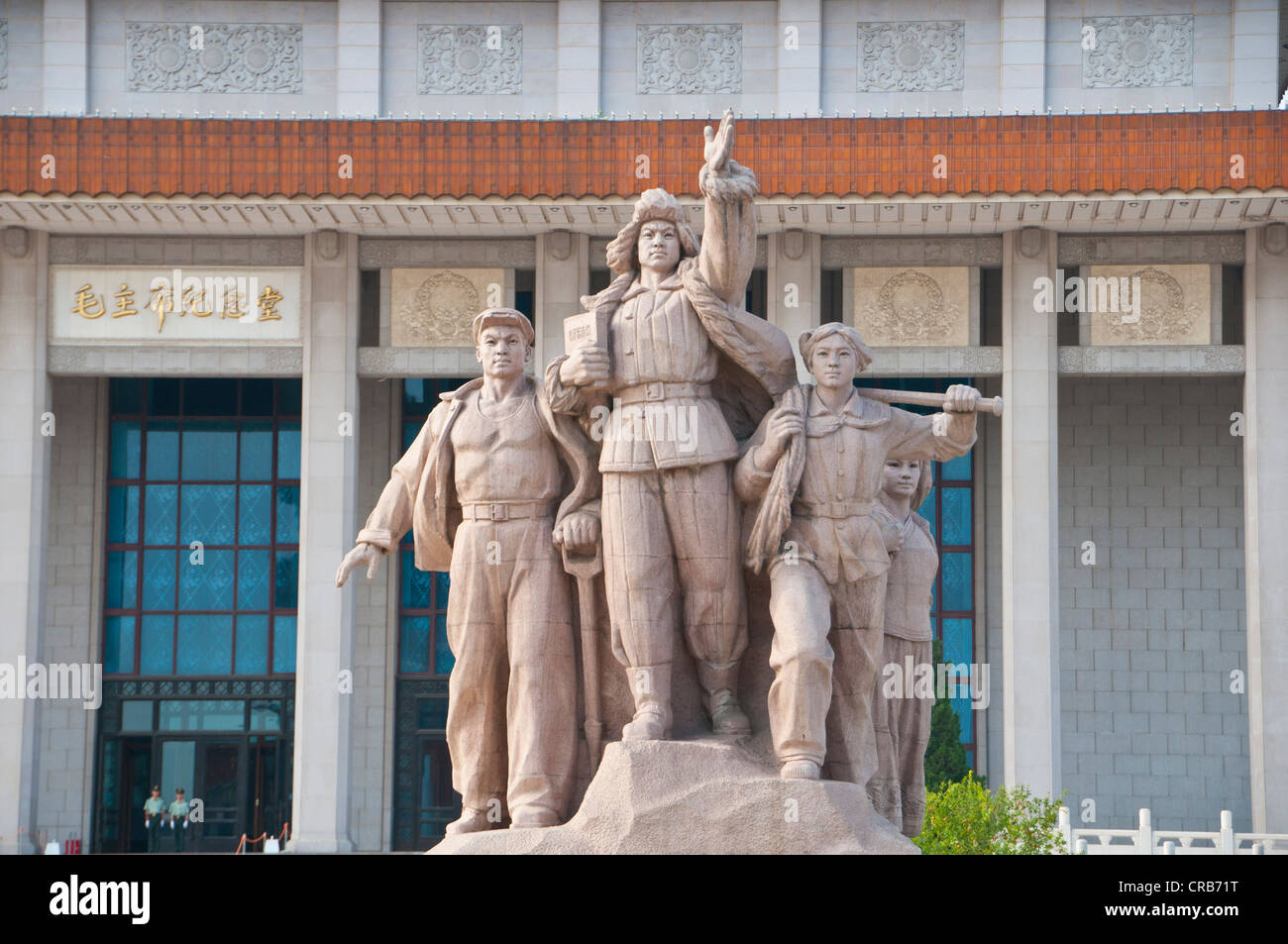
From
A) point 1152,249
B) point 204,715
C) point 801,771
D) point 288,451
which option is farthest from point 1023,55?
point 801,771

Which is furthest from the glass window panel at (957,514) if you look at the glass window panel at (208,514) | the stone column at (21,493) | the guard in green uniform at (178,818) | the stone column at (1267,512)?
the stone column at (21,493)

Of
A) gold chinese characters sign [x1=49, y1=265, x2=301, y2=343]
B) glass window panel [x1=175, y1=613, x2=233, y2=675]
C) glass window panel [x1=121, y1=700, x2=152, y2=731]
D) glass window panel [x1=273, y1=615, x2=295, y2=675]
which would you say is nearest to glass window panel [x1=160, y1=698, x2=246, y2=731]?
glass window panel [x1=121, y1=700, x2=152, y2=731]

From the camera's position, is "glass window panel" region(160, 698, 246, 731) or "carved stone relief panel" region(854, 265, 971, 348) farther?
"glass window panel" region(160, 698, 246, 731)

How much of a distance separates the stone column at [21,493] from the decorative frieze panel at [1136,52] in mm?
15137

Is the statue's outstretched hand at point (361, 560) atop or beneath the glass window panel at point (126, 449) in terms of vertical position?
beneath

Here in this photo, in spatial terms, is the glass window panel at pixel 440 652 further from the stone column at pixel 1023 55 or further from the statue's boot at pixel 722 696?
the statue's boot at pixel 722 696

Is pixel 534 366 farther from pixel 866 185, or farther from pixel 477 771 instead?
pixel 477 771

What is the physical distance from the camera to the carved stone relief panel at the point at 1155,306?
84.0 ft

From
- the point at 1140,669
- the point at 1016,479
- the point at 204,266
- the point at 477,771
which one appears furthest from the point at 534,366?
the point at 477,771

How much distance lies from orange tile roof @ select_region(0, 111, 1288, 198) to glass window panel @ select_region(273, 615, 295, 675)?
831 cm

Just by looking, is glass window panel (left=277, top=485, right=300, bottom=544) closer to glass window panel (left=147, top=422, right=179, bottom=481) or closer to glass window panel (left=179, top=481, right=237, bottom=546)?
glass window panel (left=179, top=481, right=237, bottom=546)

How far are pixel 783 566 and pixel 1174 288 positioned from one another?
1828 centimetres

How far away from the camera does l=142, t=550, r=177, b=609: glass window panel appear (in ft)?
97.0
